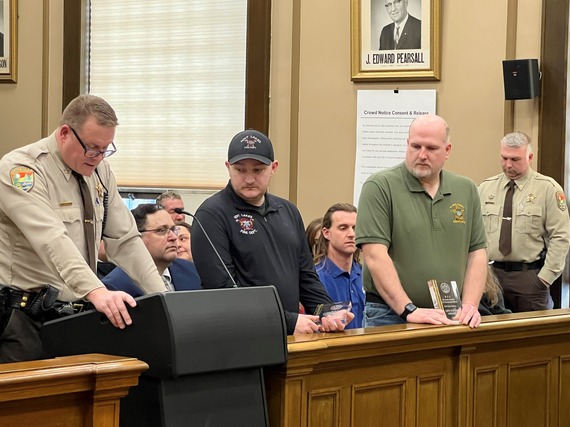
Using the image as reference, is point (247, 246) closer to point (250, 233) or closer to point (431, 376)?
point (250, 233)

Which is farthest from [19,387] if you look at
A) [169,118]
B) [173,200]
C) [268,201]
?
[169,118]

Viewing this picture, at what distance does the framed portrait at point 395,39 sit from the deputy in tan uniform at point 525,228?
790 mm

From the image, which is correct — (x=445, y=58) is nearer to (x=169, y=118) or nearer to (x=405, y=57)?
(x=405, y=57)

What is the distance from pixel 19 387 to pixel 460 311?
2.03 meters

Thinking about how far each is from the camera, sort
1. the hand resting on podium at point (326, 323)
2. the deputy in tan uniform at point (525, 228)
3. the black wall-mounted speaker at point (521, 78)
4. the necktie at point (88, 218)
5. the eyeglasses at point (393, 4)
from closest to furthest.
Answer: the necktie at point (88, 218) → the hand resting on podium at point (326, 323) → the black wall-mounted speaker at point (521, 78) → the deputy in tan uniform at point (525, 228) → the eyeglasses at point (393, 4)

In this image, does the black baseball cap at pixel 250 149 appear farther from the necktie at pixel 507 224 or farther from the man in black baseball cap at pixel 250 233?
the necktie at pixel 507 224

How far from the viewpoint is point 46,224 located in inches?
113

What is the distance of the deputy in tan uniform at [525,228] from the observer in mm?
6098

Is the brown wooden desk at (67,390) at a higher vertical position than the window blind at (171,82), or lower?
lower

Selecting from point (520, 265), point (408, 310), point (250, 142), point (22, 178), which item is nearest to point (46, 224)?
point (22, 178)

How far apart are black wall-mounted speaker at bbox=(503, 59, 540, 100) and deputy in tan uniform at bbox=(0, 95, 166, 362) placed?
3.53m

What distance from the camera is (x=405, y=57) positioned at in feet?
21.2

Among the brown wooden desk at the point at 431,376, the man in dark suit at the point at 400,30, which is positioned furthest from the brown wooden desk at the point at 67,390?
the man in dark suit at the point at 400,30

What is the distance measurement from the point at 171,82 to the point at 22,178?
14.7ft
